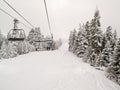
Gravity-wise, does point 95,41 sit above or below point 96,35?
below

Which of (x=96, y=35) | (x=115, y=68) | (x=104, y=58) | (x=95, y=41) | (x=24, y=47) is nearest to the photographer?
(x=115, y=68)

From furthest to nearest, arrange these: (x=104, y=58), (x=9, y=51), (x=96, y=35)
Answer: (x=9, y=51)
(x=96, y=35)
(x=104, y=58)

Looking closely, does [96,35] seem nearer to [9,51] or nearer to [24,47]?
[9,51]

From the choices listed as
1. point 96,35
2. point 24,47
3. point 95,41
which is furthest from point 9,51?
point 96,35

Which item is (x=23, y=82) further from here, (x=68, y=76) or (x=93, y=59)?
(x=93, y=59)

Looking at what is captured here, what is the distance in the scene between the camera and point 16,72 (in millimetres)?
13938

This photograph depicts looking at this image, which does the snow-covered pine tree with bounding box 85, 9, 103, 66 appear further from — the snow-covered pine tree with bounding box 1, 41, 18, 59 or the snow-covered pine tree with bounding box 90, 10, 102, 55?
the snow-covered pine tree with bounding box 1, 41, 18, 59

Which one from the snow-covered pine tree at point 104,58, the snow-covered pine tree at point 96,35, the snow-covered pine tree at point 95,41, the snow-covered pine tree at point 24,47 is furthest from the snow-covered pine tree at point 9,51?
the snow-covered pine tree at point 104,58

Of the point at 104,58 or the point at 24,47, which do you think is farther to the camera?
the point at 24,47

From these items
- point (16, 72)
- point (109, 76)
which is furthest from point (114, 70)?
point (16, 72)

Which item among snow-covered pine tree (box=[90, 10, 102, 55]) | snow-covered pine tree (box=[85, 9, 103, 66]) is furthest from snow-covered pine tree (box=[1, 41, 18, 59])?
snow-covered pine tree (box=[90, 10, 102, 55])

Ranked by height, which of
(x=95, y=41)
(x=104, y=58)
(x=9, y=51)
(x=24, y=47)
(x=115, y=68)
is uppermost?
(x=95, y=41)

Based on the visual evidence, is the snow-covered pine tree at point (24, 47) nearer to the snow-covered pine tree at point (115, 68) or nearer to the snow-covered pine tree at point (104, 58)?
the snow-covered pine tree at point (104, 58)

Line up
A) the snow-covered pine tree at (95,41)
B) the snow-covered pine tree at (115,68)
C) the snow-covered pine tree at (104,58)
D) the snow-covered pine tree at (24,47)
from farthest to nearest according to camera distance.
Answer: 1. the snow-covered pine tree at (24,47)
2. the snow-covered pine tree at (95,41)
3. the snow-covered pine tree at (104,58)
4. the snow-covered pine tree at (115,68)
